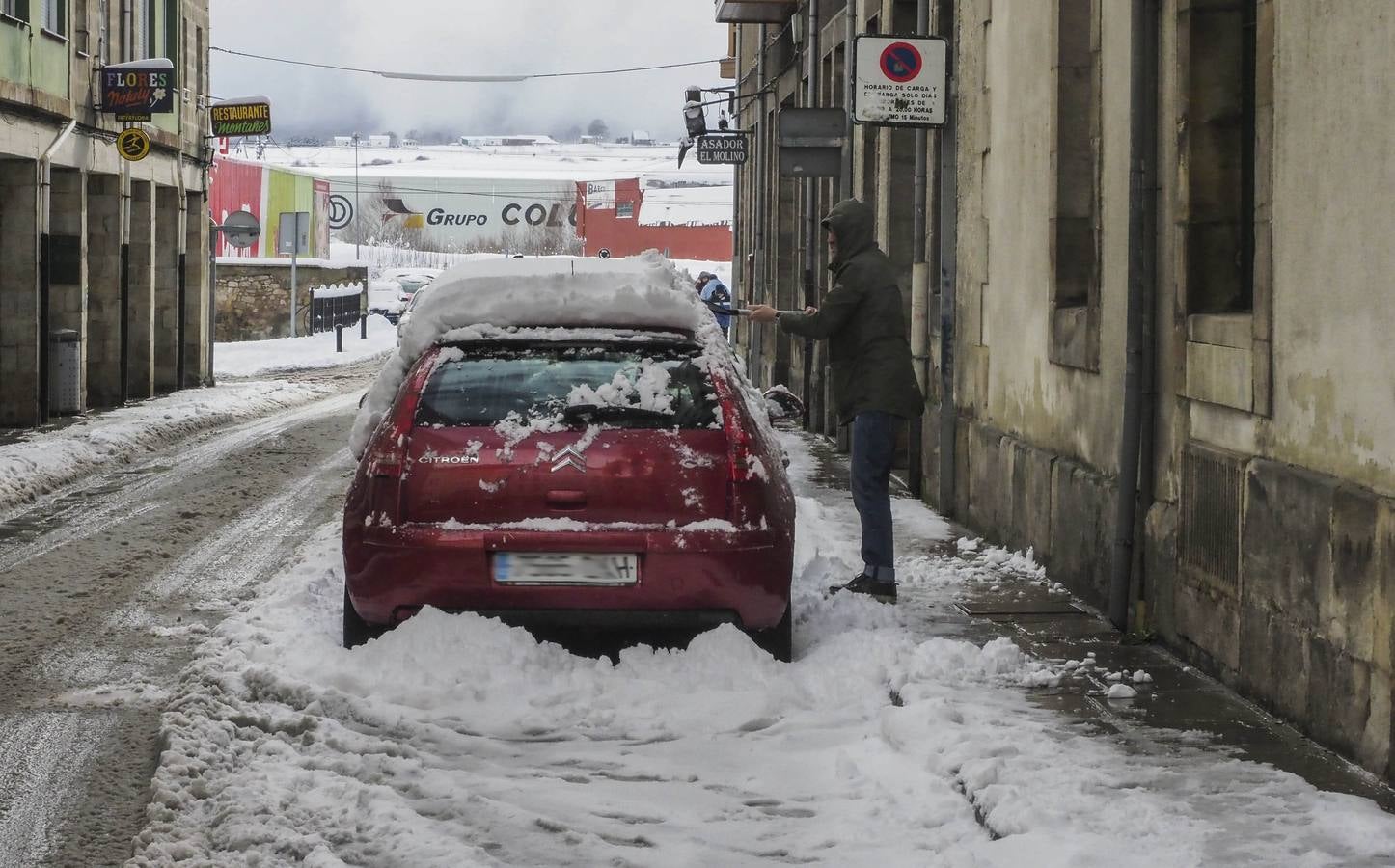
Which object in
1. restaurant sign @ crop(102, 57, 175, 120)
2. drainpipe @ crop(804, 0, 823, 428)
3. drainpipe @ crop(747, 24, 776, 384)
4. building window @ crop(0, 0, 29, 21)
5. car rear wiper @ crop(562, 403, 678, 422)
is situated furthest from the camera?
drainpipe @ crop(747, 24, 776, 384)

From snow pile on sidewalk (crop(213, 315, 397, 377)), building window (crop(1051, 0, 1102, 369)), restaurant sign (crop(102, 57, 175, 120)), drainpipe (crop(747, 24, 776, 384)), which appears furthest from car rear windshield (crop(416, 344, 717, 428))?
snow pile on sidewalk (crop(213, 315, 397, 377))

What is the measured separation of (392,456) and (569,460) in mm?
651

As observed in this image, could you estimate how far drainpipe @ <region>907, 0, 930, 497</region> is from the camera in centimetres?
1394

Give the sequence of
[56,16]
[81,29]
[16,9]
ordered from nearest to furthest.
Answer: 1. [16,9]
2. [56,16]
3. [81,29]

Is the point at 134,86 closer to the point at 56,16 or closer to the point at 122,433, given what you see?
the point at 56,16

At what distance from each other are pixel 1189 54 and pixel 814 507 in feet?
18.5

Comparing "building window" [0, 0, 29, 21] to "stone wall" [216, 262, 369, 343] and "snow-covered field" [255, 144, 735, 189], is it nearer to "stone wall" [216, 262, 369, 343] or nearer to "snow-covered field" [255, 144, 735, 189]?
"stone wall" [216, 262, 369, 343]

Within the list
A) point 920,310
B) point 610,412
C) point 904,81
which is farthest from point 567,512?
point 920,310

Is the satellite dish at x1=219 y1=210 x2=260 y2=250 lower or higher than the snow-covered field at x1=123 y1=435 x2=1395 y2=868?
higher

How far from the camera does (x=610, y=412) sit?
6.93 meters

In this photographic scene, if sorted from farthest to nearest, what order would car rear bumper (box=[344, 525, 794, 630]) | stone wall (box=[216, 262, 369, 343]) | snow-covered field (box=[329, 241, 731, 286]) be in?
snow-covered field (box=[329, 241, 731, 286]) → stone wall (box=[216, 262, 369, 343]) → car rear bumper (box=[344, 525, 794, 630])

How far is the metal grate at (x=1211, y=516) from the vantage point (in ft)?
23.0

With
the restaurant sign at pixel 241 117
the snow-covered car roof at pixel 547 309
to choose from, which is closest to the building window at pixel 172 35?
the restaurant sign at pixel 241 117

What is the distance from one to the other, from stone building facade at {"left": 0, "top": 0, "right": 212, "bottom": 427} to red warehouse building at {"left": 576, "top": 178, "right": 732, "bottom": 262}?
62472 mm
